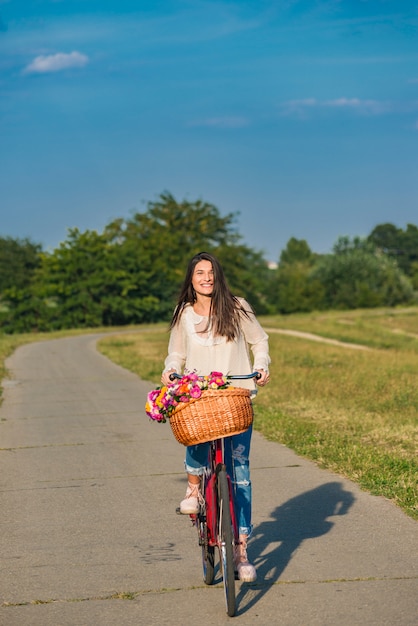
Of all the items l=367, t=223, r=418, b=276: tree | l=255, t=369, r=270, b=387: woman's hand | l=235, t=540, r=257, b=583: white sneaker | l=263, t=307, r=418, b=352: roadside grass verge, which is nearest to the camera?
l=235, t=540, r=257, b=583: white sneaker

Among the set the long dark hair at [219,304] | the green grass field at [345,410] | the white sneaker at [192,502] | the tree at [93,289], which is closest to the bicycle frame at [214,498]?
the white sneaker at [192,502]

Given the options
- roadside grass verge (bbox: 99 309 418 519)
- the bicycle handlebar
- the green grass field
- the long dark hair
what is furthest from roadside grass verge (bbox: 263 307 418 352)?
the bicycle handlebar

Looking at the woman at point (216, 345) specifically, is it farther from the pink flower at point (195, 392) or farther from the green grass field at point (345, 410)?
the green grass field at point (345, 410)

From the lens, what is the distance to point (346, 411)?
1460 cm

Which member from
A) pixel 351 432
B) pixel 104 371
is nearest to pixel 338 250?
pixel 104 371

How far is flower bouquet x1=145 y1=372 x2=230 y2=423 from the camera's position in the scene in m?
5.19

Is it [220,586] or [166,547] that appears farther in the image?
[166,547]

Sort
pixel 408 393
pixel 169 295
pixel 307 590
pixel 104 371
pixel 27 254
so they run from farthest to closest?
1. pixel 27 254
2. pixel 169 295
3. pixel 104 371
4. pixel 408 393
5. pixel 307 590

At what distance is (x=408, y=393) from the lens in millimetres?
17562

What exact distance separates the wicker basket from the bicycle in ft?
0.67

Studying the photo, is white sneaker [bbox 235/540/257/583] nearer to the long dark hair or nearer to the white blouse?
the white blouse

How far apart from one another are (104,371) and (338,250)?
9061cm

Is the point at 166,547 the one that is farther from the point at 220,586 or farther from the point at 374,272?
the point at 374,272

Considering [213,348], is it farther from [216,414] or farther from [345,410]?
[345,410]
